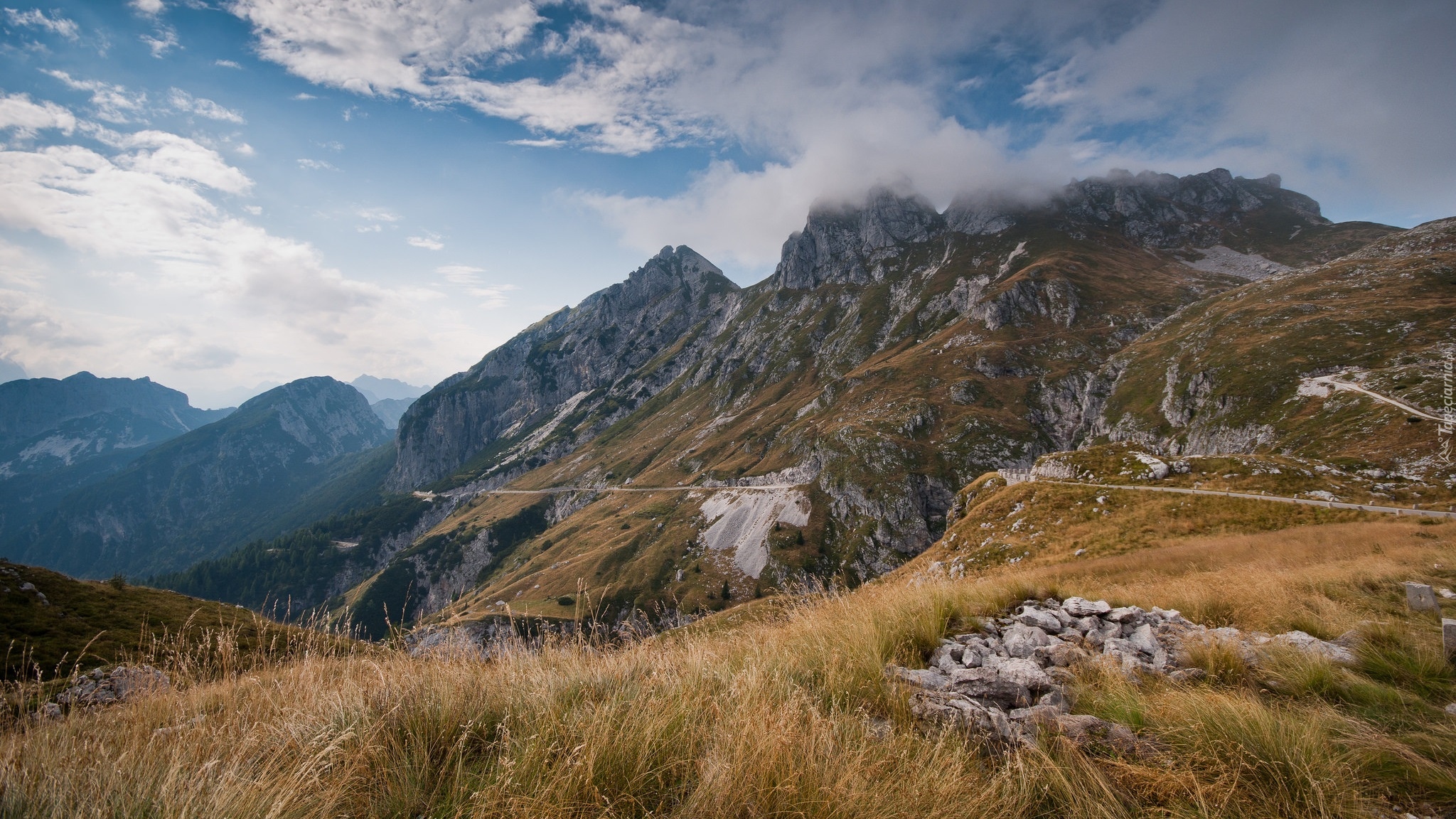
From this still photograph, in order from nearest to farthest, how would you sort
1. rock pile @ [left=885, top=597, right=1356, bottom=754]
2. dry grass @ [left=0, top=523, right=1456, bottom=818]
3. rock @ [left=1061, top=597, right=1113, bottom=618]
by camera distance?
dry grass @ [left=0, top=523, right=1456, bottom=818] < rock pile @ [left=885, top=597, right=1356, bottom=754] < rock @ [left=1061, top=597, right=1113, bottom=618]

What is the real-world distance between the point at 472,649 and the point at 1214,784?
28.4 feet

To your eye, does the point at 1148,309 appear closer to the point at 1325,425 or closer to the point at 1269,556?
the point at 1325,425

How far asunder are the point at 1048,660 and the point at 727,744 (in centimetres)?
526

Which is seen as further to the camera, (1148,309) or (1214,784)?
(1148,309)

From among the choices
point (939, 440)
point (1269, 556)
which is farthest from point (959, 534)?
point (939, 440)

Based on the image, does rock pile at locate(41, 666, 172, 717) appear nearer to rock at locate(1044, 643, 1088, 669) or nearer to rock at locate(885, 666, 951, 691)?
rock at locate(885, 666, 951, 691)

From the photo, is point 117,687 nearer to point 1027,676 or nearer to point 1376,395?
point 1027,676

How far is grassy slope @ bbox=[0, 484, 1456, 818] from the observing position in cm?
346

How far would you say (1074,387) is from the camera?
475 ft

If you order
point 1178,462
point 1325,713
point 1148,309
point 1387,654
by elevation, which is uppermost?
point 1148,309

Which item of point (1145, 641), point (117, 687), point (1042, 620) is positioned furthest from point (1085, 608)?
point (117, 687)

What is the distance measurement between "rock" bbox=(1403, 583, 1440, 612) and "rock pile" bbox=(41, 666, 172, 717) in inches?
731

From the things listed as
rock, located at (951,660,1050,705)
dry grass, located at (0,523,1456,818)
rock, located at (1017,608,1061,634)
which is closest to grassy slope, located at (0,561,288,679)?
dry grass, located at (0,523,1456,818)

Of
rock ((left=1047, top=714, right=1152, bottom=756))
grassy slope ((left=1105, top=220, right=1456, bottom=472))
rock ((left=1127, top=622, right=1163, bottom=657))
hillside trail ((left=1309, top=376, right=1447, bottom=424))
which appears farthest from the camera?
grassy slope ((left=1105, top=220, right=1456, bottom=472))
